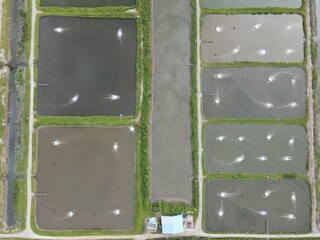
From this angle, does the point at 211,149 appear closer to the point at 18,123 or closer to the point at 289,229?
the point at 289,229

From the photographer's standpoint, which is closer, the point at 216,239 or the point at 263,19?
the point at 216,239

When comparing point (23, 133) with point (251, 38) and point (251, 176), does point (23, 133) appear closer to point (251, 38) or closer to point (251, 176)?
point (251, 176)

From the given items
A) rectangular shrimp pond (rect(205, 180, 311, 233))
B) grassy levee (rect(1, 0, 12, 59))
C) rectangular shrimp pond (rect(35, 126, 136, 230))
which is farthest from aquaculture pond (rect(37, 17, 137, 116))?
rectangular shrimp pond (rect(205, 180, 311, 233))

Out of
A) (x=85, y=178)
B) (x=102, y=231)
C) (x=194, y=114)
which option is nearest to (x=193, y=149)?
(x=194, y=114)

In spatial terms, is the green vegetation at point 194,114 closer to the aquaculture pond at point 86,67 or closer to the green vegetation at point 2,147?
the aquaculture pond at point 86,67

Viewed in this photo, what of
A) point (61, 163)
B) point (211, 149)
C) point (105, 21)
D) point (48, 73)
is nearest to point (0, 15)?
point (48, 73)

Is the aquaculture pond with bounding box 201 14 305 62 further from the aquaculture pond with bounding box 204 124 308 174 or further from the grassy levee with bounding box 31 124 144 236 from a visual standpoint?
the grassy levee with bounding box 31 124 144 236
